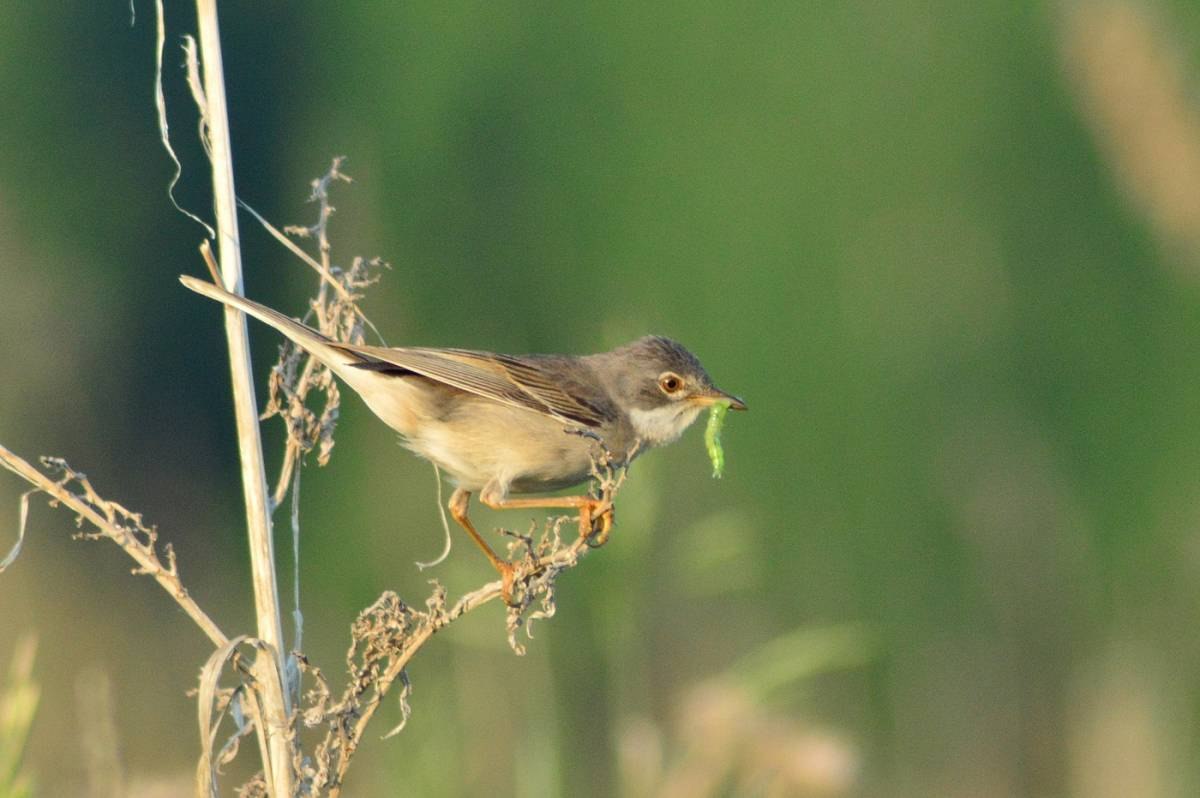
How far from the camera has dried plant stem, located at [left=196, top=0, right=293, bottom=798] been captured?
2.80m

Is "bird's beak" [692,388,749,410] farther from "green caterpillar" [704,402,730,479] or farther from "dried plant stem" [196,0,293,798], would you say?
"dried plant stem" [196,0,293,798]

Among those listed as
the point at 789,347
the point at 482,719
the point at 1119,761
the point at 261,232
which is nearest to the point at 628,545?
the point at 482,719

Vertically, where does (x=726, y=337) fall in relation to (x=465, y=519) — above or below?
above

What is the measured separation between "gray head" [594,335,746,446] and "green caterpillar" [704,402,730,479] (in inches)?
6.0

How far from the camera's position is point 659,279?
11664mm

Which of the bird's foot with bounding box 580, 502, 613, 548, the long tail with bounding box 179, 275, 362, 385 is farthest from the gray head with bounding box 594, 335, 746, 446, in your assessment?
the long tail with bounding box 179, 275, 362, 385

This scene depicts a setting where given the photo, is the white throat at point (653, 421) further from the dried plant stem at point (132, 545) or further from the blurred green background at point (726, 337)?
the dried plant stem at point (132, 545)

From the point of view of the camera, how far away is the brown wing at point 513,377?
439cm

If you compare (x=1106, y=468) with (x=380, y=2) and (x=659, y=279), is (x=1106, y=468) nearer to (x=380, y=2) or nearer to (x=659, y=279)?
(x=659, y=279)

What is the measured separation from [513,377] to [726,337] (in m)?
6.50

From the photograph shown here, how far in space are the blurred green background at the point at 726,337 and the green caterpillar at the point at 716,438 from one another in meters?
0.22

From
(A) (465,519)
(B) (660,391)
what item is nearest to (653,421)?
(B) (660,391)

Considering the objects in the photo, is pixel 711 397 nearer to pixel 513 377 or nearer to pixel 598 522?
pixel 513 377

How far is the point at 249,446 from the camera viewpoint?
2.96 m
